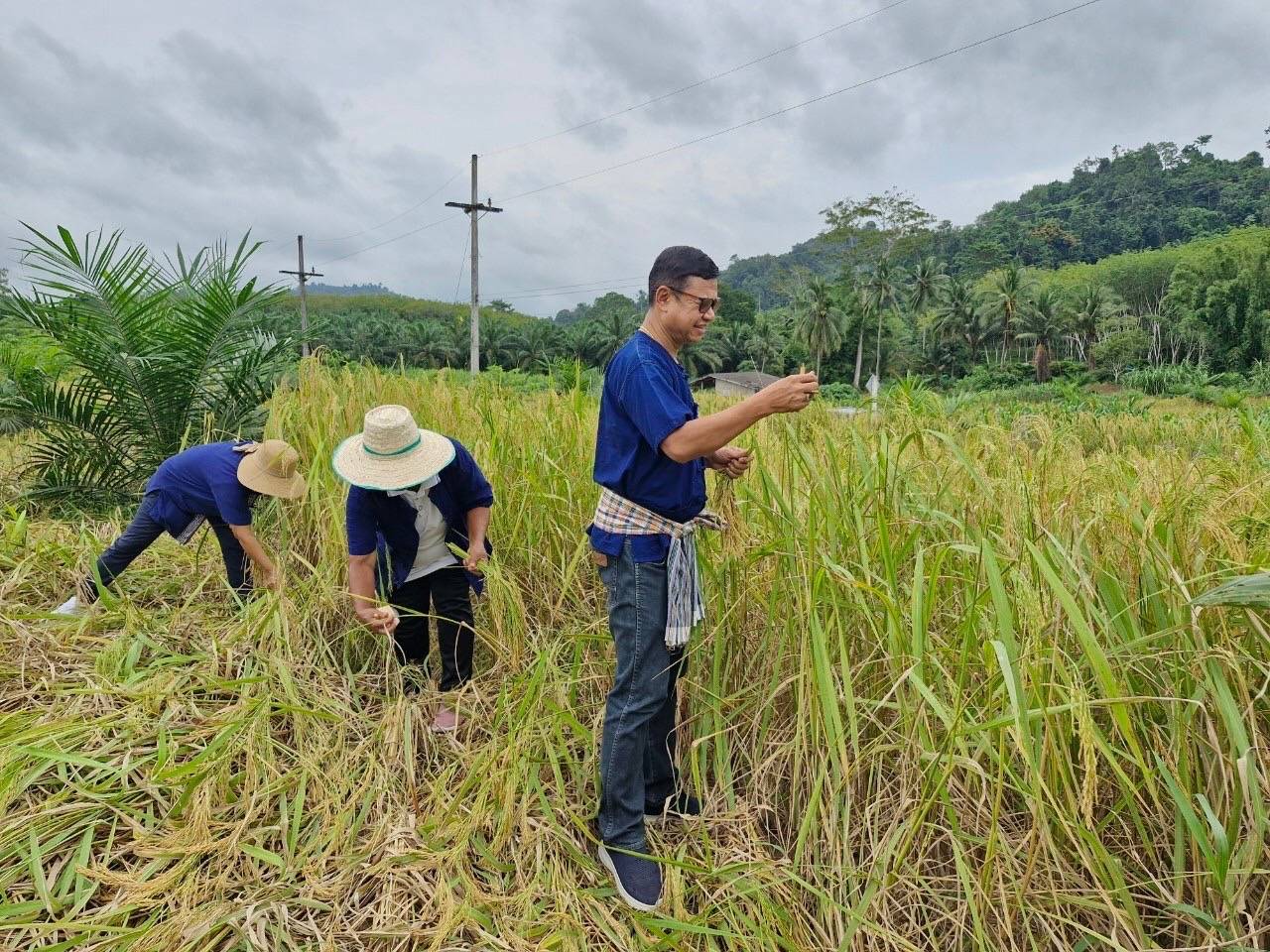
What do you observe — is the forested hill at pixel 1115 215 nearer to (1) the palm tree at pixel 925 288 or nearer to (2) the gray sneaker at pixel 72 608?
(1) the palm tree at pixel 925 288

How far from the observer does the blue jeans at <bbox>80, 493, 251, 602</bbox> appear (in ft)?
9.63

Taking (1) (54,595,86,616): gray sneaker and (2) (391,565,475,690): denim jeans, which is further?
(1) (54,595,86,616): gray sneaker

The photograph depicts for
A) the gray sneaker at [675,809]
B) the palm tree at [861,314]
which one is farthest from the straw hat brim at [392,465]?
the palm tree at [861,314]

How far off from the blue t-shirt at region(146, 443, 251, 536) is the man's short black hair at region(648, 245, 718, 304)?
2131 millimetres

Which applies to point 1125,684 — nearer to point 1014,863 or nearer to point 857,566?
point 1014,863

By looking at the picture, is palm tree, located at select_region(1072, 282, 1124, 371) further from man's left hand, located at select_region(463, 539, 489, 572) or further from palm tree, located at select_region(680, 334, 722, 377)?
man's left hand, located at select_region(463, 539, 489, 572)

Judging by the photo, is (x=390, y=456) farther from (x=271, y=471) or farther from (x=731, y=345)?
(x=731, y=345)

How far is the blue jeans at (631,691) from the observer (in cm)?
166

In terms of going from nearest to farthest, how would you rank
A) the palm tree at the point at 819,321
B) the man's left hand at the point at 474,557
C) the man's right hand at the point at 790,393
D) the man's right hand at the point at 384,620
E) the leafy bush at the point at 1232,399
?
the man's right hand at the point at 790,393 → the man's right hand at the point at 384,620 → the man's left hand at the point at 474,557 → the leafy bush at the point at 1232,399 → the palm tree at the point at 819,321

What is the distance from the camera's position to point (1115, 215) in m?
84.8

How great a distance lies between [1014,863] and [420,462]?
183 centimetres

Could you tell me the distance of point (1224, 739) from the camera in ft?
4.52

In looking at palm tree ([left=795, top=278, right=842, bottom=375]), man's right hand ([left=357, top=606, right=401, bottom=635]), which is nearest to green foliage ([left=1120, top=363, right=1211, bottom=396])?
palm tree ([left=795, top=278, right=842, bottom=375])

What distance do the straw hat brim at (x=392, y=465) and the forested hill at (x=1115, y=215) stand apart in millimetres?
68304
